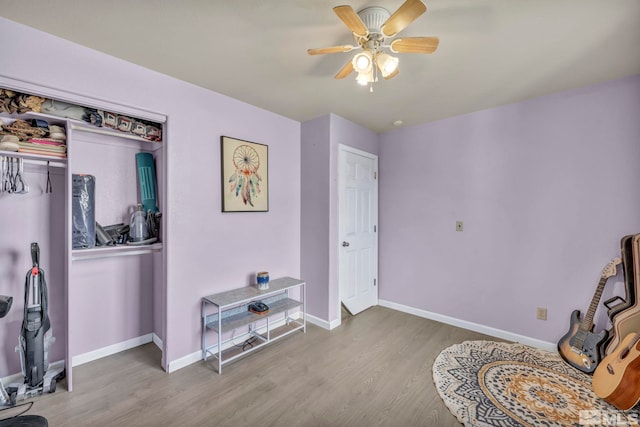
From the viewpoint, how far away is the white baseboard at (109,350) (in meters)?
2.30

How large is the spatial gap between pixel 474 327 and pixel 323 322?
1.65 metres

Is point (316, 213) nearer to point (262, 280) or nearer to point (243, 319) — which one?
point (262, 280)

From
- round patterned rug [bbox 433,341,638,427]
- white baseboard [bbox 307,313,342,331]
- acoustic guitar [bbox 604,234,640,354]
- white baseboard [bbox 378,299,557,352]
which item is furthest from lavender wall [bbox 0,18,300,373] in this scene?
acoustic guitar [bbox 604,234,640,354]

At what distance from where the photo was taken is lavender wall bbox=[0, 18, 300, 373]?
70.0 inches

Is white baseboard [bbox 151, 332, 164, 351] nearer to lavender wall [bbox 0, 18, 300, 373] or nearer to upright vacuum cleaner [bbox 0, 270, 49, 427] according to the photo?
lavender wall [bbox 0, 18, 300, 373]

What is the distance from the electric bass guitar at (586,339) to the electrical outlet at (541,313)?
0.69 ft

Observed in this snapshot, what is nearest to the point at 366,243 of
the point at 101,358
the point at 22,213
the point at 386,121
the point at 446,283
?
the point at 446,283

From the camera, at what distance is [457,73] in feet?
7.12

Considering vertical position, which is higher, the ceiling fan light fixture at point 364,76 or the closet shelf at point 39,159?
the ceiling fan light fixture at point 364,76

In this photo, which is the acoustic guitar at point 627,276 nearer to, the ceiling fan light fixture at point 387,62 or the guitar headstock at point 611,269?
the guitar headstock at point 611,269

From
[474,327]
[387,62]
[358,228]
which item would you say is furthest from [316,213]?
[474,327]

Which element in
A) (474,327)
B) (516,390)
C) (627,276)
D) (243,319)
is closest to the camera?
(516,390)

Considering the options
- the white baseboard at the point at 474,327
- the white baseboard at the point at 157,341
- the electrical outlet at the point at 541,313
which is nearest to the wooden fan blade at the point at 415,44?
the electrical outlet at the point at 541,313

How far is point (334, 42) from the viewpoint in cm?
179
